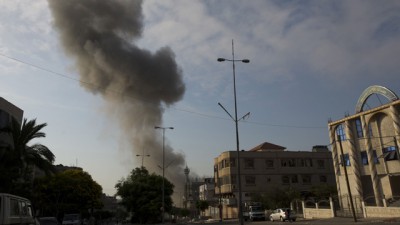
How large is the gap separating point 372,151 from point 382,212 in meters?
14.1

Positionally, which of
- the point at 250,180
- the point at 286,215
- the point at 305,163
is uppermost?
the point at 305,163

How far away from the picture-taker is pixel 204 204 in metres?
94.5

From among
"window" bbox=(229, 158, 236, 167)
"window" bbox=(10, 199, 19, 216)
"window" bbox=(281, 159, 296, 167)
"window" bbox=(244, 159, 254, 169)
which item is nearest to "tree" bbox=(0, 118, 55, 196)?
"window" bbox=(10, 199, 19, 216)

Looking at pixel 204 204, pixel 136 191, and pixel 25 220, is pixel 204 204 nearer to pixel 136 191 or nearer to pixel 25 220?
pixel 136 191

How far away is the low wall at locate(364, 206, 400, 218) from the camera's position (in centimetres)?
3199

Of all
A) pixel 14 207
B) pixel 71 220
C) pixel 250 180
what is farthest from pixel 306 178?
pixel 14 207

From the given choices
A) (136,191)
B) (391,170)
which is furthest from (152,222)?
(391,170)

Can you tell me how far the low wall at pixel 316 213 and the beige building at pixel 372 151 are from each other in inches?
129

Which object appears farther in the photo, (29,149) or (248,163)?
(248,163)

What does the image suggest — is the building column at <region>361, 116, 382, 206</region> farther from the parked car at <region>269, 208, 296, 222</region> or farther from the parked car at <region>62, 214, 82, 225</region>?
the parked car at <region>62, 214, 82, 225</region>

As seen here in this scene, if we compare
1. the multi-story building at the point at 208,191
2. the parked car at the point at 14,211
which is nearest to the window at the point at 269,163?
the multi-story building at the point at 208,191

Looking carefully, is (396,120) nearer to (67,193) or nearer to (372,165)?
(372,165)

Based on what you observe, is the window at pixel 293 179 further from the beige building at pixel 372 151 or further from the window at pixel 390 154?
the window at pixel 390 154

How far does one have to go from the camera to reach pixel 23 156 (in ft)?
90.3
